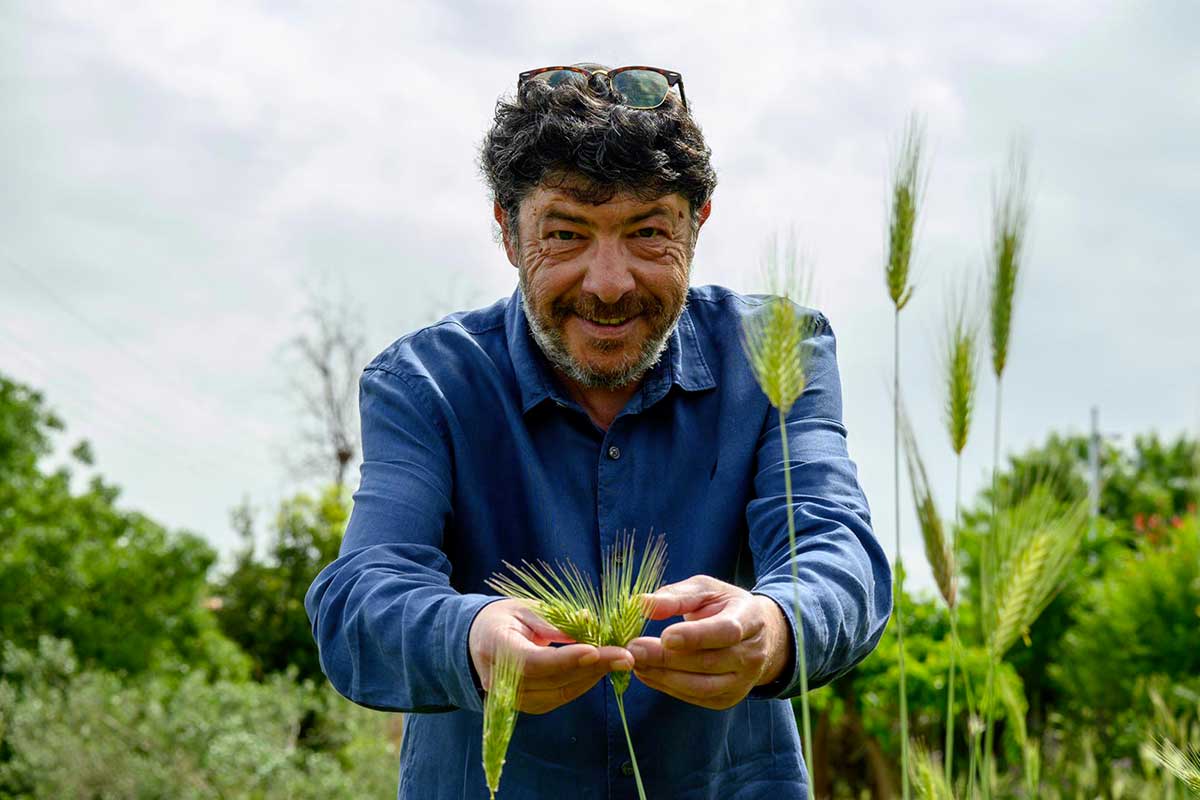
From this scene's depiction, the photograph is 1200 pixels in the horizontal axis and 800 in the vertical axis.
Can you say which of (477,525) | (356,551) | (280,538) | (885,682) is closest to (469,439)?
(477,525)

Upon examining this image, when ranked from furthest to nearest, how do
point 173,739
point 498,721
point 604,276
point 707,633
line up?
point 173,739, point 604,276, point 707,633, point 498,721

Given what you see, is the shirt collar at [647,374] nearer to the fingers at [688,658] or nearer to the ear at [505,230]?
the ear at [505,230]

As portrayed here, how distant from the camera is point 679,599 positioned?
1654mm

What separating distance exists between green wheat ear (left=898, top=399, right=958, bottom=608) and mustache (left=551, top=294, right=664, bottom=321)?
1.68ft

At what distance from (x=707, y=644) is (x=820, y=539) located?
20.6 inches

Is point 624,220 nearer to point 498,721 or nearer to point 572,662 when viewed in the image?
point 572,662

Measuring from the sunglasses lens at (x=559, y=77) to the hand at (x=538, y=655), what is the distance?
1145 mm

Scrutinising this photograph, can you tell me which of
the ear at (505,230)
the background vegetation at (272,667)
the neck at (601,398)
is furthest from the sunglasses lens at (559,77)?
the background vegetation at (272,667)

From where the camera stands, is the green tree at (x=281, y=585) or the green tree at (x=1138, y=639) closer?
the green tree at (x=1138, y=639)

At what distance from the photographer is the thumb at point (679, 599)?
5.28ft

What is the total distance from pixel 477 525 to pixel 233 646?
1174cm

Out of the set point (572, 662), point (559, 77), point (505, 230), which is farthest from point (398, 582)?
point (559, 77)

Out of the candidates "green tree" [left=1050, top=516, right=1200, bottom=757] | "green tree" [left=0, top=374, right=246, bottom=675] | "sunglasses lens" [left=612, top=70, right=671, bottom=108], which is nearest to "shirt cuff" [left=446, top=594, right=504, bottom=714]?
"sunglasses lens" [left=612, top=70, right=671, bottom=108]

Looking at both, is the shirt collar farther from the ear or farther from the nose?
the nose
